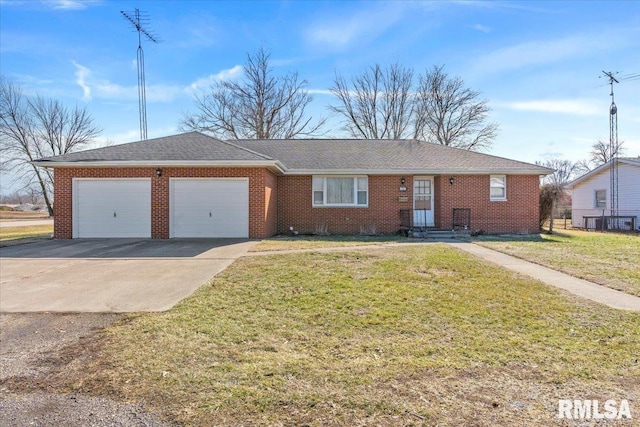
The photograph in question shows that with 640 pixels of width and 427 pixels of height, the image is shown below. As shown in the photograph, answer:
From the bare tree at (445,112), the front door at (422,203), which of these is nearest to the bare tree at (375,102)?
the bare tree at (445,112)

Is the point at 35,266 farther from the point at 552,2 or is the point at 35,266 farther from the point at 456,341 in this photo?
the point at 552,2

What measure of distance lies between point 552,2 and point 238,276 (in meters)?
10.2

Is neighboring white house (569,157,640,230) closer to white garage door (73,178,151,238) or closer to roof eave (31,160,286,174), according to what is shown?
roof eave (31,160,286,174)

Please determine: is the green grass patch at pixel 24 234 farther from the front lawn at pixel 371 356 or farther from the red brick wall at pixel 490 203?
the red brick wall at pixel 490 203

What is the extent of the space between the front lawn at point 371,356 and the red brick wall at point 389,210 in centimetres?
958

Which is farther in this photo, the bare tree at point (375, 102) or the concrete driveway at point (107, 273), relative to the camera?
the bare tree at point (375, 102)

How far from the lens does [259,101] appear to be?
3303 cm

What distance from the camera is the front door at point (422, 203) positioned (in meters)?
15.7

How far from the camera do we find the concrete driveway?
17.5 ft

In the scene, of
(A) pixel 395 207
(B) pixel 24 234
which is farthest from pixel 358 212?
(B) pixel 24 234

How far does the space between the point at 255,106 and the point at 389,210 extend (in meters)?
21.8

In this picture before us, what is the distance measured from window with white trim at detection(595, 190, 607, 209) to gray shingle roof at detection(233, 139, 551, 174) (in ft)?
30.8

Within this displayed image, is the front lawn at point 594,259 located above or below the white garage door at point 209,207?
below

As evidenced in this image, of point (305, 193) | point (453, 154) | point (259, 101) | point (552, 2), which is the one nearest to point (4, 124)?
point (259, 101)
